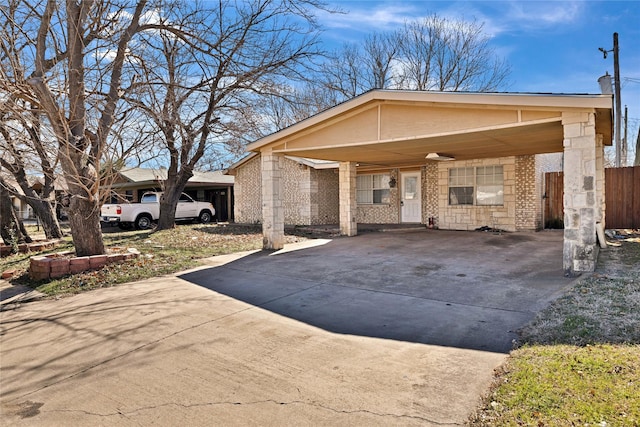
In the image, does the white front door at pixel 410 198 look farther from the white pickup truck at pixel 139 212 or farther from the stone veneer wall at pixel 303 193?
the white pickup truck at pixel 139 212

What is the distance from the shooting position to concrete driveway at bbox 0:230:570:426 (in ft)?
9.59

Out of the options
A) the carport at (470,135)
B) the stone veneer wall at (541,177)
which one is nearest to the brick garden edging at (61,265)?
the carport at (470,135)

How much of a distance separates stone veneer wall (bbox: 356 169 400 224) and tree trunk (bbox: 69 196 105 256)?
11330 millimetres

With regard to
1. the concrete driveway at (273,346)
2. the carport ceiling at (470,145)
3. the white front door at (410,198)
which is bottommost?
the concrete driveway at (273,346)

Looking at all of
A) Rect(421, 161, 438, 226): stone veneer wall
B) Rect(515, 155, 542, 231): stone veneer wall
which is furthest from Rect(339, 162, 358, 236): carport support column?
Rect(515, 155, 542, 231): stone veneer wall

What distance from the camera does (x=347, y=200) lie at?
13.6m

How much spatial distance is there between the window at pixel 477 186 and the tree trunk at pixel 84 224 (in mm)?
11393

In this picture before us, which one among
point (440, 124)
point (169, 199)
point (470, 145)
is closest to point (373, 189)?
point (470, 145)

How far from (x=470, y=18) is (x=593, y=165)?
74.0 feet

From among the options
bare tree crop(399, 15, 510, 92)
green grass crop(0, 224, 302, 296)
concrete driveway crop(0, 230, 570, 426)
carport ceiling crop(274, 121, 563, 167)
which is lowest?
concrete driveway crop(0, 230, 570, 426)

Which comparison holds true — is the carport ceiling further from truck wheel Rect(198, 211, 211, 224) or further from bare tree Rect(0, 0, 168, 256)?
truck wheel Rect(198, 211, 211, 224)

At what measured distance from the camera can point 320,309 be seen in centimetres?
536

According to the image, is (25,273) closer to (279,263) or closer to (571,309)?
(279,263)

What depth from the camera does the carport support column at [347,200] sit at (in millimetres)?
13609
